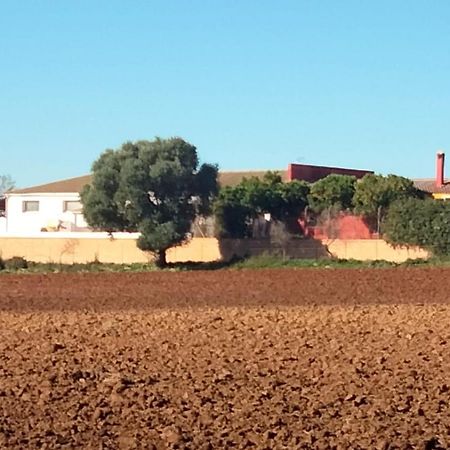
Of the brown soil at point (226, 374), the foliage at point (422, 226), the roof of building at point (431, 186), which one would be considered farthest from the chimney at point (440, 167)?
the brown soil at point (226, 374)

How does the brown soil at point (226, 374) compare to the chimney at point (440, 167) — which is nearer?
the brown soil at point (226, 374)

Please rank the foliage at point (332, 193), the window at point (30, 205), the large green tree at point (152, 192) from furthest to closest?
the window at point (30, 205)
the foliage at point (332, 193)
the large green tree at point (152, 192)

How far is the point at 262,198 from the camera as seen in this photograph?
72.9 meters

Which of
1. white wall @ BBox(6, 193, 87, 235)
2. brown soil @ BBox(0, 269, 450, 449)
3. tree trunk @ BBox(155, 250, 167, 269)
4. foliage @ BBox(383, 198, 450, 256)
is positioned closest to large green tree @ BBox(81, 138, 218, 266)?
tree trunk @ BBox(155, 250, 167, 269)

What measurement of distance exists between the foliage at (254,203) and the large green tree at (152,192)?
3.07 metres

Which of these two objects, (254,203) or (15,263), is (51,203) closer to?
(254,203)

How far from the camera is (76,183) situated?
295 ft

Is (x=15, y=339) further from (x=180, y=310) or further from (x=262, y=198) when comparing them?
(x=262, y=198)

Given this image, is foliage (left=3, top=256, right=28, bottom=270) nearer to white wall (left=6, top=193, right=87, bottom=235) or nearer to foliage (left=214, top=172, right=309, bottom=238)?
foliage (left=214, top=172, right=309, bottom=238)

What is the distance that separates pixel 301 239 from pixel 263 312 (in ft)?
108

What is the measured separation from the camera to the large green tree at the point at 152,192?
61.7 meters

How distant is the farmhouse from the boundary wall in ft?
37.2

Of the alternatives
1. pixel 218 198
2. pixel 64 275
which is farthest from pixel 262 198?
pixel 64 275

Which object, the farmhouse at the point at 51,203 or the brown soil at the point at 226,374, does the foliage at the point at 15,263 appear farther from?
the brown soil at the point at 226,374
